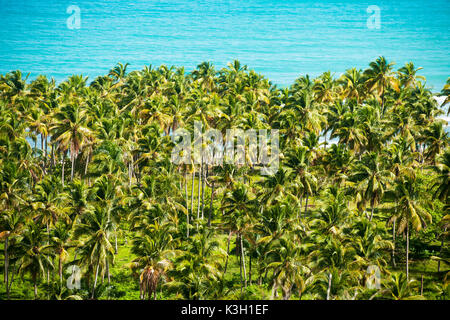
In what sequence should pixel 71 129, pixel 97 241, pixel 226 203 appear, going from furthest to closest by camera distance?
pixel 71 129 < pixel 226 203 < pixel 97 241

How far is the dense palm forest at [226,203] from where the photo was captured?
4253 cm

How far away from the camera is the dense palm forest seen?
42.5 m

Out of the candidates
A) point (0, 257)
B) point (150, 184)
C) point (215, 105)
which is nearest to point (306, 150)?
point (215, 105)

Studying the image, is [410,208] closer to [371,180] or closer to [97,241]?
→ [371,180]

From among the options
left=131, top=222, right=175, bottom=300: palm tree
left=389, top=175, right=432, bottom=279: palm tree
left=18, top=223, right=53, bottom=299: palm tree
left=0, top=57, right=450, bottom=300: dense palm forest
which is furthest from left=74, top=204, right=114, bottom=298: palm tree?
left=389, top=175, right=432, bottom=279: palm tree

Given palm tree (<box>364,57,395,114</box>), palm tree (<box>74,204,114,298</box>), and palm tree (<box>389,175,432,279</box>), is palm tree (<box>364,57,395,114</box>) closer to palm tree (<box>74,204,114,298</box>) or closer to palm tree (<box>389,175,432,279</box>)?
palm tree (<box>389,175,432,279</box>)

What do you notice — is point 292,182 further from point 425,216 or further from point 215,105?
point 215,105

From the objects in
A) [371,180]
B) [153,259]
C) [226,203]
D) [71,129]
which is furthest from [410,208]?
[71,129]

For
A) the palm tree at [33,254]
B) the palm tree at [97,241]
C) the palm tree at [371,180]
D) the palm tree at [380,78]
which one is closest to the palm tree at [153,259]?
the palm tree at [97,241]

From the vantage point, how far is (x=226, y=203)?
5294 centimetres

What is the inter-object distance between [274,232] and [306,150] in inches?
714

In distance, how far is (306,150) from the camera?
61.1m

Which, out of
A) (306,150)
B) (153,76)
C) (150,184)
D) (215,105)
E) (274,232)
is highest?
(153,76)

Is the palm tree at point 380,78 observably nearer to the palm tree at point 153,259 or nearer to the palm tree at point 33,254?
the palm tree at point 153,259
